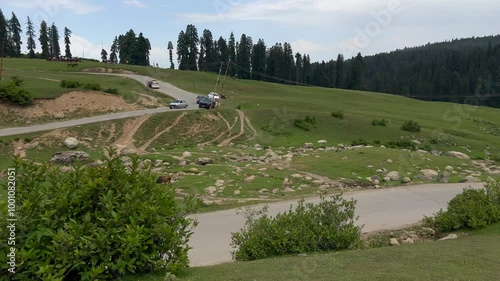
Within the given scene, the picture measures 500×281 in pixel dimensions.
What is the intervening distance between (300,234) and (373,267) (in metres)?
2.29

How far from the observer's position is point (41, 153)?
2522 centimetres

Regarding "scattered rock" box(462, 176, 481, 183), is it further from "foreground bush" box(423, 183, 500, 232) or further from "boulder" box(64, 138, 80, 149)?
"boulder" box(64, 138, 80, 149)

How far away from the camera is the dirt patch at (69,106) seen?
31484 millimetres

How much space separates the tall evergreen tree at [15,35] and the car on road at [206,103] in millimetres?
71880

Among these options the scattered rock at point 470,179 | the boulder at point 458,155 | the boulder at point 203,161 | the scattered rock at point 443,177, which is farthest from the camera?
the boulder at point 458,155

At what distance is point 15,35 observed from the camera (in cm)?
9688

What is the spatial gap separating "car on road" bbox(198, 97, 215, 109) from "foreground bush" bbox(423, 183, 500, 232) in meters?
31.9

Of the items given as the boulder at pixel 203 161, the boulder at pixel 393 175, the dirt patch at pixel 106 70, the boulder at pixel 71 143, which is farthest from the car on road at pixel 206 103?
the dirt patch at pixel 106 70

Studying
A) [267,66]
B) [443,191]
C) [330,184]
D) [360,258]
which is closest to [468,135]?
[443,191]

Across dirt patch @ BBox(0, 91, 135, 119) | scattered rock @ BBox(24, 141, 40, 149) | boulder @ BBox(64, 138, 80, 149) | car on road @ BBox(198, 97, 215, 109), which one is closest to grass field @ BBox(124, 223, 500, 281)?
boulder @ BBox(64, 138, 80, 149)

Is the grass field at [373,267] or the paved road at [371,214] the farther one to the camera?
the paved road at [371,214]

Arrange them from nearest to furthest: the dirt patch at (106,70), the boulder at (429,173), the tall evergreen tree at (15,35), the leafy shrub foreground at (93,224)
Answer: the leafy shrub foreground at (93,224) → the boulder at (429,173) → the dirt patch at (106,70) → the tall evergreen tree at (15,35)

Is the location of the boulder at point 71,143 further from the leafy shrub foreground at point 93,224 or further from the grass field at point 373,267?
the grass field at point 373,267

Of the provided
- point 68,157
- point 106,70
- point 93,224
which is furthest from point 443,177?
point 106,70
